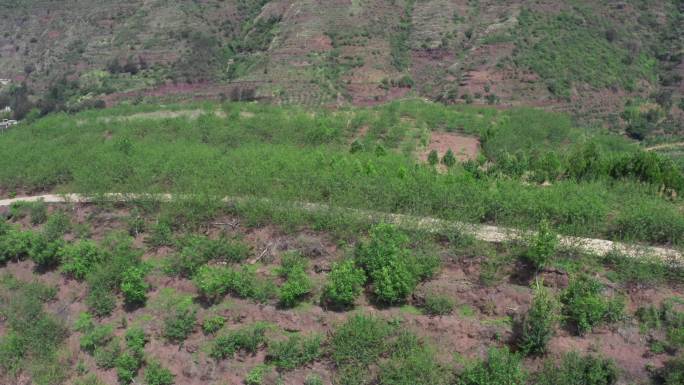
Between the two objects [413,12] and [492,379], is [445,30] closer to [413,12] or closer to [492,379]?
[413,12]

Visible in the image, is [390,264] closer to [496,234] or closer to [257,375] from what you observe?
[496,234]

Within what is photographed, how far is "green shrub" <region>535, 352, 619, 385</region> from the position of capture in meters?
12.4

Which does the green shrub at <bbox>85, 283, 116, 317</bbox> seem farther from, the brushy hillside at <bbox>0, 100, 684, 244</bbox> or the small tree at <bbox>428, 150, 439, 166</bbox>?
the small tree at <bbox>428, 150, 439, 166</bbox>

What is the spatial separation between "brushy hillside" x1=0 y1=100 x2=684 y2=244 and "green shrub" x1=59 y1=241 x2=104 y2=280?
420cm

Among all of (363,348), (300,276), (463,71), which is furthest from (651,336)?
(463,71)

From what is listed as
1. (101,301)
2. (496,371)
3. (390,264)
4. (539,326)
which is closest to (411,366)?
(496,371)

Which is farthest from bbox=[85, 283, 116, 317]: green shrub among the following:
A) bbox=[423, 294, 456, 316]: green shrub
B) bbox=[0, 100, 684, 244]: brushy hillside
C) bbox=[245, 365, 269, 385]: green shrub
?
bbox=[423, 294, 456, 316]: green shrub

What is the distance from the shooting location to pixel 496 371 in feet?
40.2

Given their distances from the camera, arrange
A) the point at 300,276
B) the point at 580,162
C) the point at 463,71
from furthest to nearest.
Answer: the point at 463,71 < the point at 580,162 < the point at 300,276

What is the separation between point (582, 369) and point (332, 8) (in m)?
45.3

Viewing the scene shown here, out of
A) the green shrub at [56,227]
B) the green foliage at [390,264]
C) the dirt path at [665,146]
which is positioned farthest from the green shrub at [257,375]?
the dirt path at [665,146]

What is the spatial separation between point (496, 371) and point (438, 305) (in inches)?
111

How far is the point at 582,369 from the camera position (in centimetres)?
1259

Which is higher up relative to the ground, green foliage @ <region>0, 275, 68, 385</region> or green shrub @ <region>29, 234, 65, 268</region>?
green shrub @ <region>29, 234, 65, 268</region>
